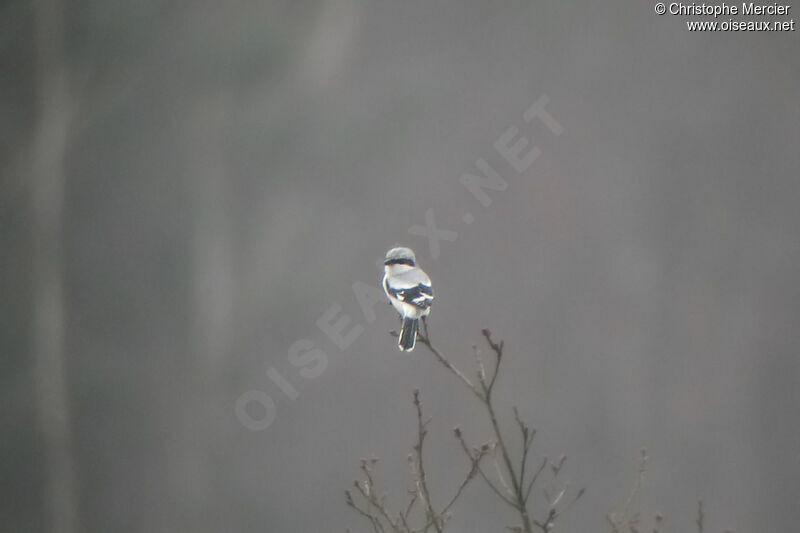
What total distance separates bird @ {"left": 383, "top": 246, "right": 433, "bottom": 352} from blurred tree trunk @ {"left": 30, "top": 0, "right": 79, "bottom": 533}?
8.32 ft

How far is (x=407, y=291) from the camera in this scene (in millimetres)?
2068

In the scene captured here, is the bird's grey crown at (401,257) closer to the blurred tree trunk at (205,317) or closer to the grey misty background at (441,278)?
the grey misty background at (441,278)

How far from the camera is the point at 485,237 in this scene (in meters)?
4.07

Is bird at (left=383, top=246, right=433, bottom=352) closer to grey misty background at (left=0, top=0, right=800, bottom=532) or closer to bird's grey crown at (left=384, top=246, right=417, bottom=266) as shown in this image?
bird's grey crown at (left=384, top=246, right=417, bottom=266)

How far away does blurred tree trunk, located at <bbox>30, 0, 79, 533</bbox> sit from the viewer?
4086 mm

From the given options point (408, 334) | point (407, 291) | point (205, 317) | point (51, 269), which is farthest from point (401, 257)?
point (51, 269)

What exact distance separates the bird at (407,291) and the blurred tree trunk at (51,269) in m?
2.54

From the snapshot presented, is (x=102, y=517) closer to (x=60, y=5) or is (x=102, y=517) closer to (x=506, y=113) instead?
(x=60, y=5)

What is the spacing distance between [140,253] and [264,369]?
0.88 meters

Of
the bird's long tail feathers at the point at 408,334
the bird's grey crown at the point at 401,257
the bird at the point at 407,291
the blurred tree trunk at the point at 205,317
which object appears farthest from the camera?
the blurred tree trunk at the point at 205,317

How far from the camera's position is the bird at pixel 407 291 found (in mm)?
1981

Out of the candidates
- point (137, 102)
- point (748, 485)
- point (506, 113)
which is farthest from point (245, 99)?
point (748, 485)

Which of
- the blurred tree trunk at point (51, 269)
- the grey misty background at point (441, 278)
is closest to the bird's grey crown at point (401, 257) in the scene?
the grey misty background at point (441, 278)

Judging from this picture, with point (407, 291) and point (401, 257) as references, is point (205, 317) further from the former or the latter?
point (407, 291)
